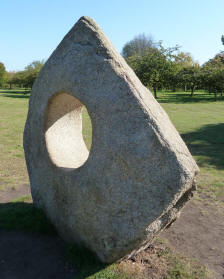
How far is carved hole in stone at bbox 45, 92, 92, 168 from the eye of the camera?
16.8 ft

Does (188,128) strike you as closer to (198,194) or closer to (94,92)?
(198,194)

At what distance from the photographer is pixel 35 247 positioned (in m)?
4.71

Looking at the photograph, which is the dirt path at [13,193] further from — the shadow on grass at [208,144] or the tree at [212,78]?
the tree at [212,78]

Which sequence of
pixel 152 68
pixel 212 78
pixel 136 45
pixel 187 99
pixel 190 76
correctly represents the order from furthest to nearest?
pixel 136 45 → pixel 190 76 → pixel 187 99 → pixel 212 78 → pixel 152 68

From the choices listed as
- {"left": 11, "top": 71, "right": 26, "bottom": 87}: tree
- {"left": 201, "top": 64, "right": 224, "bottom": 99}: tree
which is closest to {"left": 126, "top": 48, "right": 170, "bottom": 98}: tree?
{"left": 201, "top": 64, "right": 224, "bottom": 99}: tree

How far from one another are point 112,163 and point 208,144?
9.48m

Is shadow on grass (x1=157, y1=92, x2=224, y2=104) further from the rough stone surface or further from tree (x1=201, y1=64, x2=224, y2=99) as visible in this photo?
the rough stone surface

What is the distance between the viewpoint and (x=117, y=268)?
408 centimetres

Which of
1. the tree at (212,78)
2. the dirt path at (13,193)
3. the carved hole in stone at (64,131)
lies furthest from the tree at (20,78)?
the carved hole in stone at (64,131)

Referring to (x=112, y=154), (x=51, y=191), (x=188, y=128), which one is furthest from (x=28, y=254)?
(x=188, y=128)

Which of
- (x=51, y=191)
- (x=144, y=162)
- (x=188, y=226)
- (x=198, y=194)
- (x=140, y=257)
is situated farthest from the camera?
(x=198, y=194)

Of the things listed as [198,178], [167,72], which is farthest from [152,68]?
[198,178]

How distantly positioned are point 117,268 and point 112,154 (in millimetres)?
1662

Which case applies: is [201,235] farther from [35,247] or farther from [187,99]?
[187,99]
